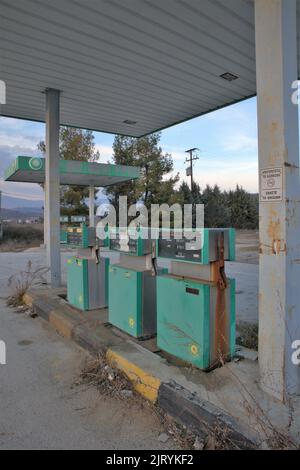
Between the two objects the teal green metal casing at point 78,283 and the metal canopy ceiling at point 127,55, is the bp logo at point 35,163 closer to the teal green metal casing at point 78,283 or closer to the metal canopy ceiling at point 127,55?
the metal canopy ceiling at point 127,55

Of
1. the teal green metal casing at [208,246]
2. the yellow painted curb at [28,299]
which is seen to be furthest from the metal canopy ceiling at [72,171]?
the teal green metal casing at [208,246]

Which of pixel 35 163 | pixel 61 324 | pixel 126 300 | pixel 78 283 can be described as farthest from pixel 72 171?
pixel 126 300

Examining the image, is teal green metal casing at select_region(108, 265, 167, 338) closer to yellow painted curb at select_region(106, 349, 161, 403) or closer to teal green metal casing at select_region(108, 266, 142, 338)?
teal green metal casing at select_region(108, 266, 142, 338)

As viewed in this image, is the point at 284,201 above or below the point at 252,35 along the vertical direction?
below

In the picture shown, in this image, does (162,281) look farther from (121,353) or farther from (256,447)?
(256,447)

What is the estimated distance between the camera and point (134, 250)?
3.96 metres

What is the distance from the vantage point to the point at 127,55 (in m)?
4.97

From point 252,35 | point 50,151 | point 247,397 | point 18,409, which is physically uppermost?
point 252,35

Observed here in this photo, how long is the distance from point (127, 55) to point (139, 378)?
4307mm

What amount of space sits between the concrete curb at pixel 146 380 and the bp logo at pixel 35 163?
456 inches

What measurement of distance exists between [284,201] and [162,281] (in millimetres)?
1449

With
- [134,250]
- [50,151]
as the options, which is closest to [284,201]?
[134,250]

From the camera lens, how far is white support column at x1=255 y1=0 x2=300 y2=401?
8.09 feet
